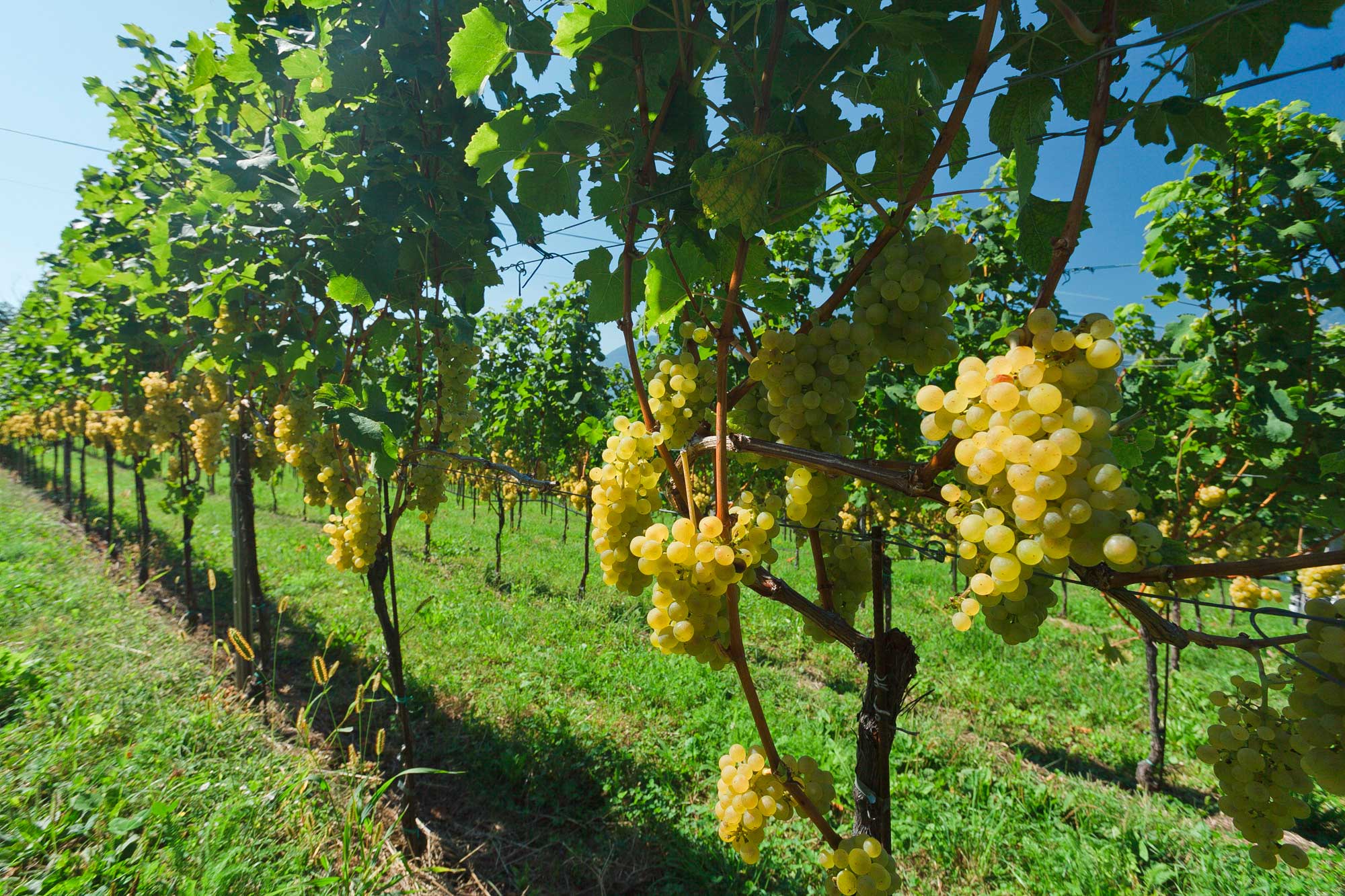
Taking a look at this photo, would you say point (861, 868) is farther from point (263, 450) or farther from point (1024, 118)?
point (263, 450)

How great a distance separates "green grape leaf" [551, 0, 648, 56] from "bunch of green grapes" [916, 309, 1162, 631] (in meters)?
0.85

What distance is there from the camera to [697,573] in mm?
967

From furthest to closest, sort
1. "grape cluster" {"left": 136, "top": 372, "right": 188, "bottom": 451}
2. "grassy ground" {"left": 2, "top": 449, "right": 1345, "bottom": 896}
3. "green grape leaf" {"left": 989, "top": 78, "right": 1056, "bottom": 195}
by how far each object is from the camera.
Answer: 1. "grape cluster" {"left": 136, "top": 372, "right": 188, "bottom": 451}
2. "grassy ground" {"left": 2, "top": 449, "right": 1345, "bottom": 896}
3. "green grape leaf" {"left": 989, "top": 78, "right": 1056, "bottom": 195}

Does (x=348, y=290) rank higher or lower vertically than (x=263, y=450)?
higher

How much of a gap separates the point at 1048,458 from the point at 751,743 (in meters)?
4.38

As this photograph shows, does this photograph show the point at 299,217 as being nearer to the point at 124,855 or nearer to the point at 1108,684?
the point at 124,855

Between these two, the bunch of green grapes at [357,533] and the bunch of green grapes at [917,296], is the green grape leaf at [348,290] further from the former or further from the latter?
the bunch of green grapes at [917,296]

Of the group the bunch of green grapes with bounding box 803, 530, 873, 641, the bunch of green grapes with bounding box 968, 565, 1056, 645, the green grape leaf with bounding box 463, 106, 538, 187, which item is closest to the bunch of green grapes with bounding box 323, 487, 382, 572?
the green grape leaf with bounding box 463, 106, 538, 187

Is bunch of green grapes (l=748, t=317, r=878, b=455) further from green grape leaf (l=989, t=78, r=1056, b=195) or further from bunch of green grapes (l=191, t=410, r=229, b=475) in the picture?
bunch of green grapes (l=191, t=410, r=229, b=475)

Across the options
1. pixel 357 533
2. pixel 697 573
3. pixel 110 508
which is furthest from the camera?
pixel 110 508

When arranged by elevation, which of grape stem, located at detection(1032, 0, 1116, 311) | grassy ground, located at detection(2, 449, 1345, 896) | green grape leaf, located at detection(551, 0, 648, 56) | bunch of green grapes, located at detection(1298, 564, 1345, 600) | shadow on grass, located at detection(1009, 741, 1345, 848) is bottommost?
shadow on grass, located at detection(1009, 741, 1345, 848)

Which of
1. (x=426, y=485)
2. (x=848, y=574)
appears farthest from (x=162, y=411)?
(x=848, y=574)

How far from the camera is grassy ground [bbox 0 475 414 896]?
8.26ft

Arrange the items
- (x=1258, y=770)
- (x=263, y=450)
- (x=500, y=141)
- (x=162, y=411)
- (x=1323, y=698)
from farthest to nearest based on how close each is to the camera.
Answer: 1. (x=162, y=411)
2. (x=263, y=450)
3. (x=500, y=141)
4. (x=1258, y=770)
5. (x=1323, y=698)
